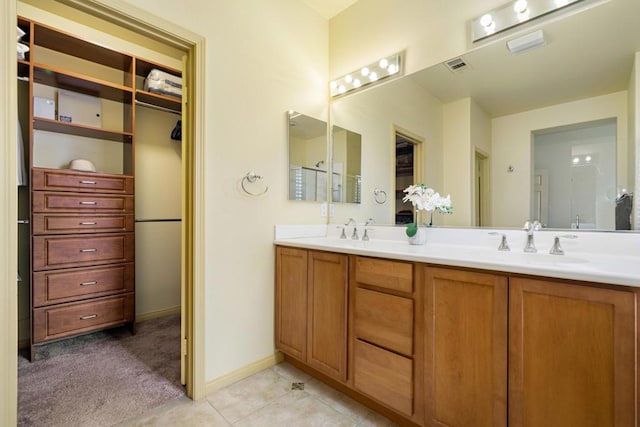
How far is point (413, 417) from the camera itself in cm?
137

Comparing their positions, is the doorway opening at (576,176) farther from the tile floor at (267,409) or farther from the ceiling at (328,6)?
the ceiling at (328,6)

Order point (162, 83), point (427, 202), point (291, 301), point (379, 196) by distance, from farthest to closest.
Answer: point (162, 83), point (379, 196), point (291, 301), point (427, 202)

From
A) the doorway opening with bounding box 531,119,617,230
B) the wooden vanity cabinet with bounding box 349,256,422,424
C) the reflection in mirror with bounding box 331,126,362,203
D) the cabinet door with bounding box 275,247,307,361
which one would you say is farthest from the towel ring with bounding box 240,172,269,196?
the doorway opening with bounding box 531,119,617,230

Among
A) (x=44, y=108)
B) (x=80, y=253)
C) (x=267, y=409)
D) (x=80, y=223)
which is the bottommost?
(x=267, y=409)

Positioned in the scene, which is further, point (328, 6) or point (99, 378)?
point (328, 6)

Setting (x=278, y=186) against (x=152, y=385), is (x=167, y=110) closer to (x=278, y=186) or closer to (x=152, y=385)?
(x=278, y=186)

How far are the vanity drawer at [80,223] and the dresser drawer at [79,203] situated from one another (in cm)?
5

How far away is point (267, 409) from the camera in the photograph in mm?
1644

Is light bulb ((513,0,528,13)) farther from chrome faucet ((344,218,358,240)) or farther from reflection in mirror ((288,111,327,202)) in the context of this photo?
chrome faucet ((344,218,358,240))

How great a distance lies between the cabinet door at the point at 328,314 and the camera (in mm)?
1681

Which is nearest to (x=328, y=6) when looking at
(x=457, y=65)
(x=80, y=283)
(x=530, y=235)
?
(x=457, y=65)

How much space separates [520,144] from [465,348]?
3.76 feet

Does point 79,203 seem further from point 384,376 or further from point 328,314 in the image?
point 384,376

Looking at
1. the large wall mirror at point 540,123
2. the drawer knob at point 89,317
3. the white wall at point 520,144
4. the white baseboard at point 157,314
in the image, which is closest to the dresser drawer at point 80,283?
the drawer knob at point 89,317
